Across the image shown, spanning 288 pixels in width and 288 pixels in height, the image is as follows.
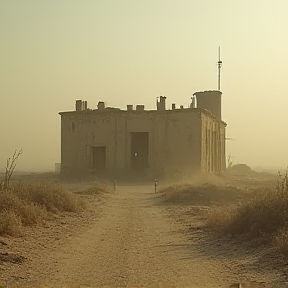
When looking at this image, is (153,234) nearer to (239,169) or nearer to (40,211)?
(40,211)

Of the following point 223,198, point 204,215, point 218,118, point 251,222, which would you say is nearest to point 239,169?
point 218,118

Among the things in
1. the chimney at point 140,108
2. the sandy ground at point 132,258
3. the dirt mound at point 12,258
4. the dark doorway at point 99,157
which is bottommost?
the sandy ground at point 132,258

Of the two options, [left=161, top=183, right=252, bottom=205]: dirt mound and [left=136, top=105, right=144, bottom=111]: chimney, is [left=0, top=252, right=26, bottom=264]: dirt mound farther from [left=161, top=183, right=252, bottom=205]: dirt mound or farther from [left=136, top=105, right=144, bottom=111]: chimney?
[left=136, top=105, right=144, bottom=111]: chimney

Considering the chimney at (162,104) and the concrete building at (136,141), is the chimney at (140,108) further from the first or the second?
the chimney at (162,104)

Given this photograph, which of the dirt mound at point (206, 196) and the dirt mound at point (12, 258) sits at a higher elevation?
the dirt mound at point (206, 196)

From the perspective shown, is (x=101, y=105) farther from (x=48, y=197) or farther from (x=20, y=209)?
(x=20, y=209)

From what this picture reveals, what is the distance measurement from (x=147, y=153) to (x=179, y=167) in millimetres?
6163

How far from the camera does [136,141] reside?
5647 cm

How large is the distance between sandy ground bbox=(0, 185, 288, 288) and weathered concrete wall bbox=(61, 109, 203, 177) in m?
31.7

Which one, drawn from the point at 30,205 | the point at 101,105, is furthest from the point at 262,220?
the point at 101,105

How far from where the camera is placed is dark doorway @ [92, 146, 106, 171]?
2162 inches

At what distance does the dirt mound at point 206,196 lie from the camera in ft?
95.4

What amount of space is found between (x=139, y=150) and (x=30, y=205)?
125 feet

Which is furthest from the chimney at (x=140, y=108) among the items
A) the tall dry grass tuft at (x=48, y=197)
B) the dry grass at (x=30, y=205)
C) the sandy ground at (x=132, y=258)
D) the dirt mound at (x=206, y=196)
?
the sandy ground at (x=132, y=258)
